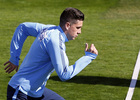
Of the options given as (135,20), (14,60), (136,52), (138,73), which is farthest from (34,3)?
(14,60)

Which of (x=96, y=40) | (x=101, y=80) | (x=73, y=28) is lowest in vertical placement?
(x=96, y=40)

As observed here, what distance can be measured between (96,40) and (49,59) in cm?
927

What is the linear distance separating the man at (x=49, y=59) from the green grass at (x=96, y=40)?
396cm

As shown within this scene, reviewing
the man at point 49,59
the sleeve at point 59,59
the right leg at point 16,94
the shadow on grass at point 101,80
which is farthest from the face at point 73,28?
the shadow on grass at point 101,80

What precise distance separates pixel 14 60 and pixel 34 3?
1441 centimetres

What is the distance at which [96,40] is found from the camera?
49.1 feet

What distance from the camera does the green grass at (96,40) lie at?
34.6 feet

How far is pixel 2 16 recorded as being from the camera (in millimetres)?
18125

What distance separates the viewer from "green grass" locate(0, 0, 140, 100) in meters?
10.6

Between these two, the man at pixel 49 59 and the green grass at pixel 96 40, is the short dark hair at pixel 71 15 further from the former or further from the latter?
the green grass at pixel 96 40

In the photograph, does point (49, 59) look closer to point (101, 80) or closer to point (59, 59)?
point (59, 59)

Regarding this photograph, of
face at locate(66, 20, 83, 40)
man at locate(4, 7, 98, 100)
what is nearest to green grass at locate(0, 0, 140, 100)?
man at locate(4, 7, 98, 100)

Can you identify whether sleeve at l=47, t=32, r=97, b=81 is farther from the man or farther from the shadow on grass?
the shadow on grass

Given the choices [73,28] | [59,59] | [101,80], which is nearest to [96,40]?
[101,80]
